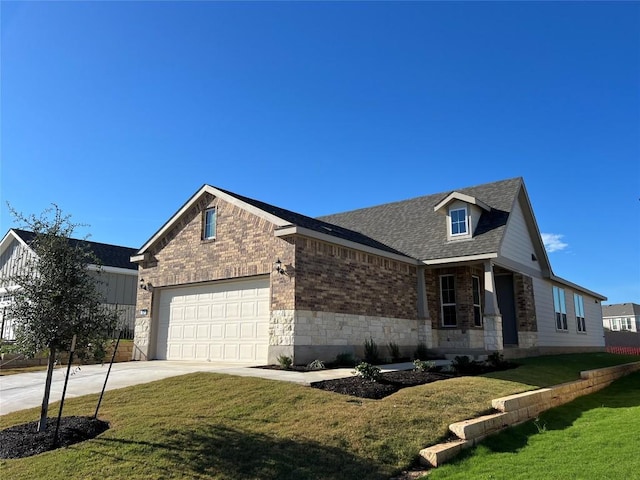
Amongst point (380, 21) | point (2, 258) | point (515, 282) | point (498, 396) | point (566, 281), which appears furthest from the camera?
point (2, 258)

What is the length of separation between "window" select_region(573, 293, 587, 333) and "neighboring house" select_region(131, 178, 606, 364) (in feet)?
14.9

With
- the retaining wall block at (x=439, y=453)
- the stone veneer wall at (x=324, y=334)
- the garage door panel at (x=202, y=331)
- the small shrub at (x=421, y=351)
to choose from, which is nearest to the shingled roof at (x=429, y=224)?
the small shrub at (x=421, y=351)

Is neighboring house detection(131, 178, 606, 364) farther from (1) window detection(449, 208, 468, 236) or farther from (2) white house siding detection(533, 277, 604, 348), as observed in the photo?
(2) white house siding detection(533, 277, 604, 348)

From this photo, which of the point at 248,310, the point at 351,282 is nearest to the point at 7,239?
the point at 248,310

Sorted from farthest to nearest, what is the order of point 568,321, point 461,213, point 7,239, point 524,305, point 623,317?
point 623,317, point 7,239, point 568,321, point 524,305, point 461,213

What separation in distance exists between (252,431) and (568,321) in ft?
73.8

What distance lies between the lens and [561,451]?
712 centimetres

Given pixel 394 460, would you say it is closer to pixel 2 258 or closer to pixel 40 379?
pixel 40 379

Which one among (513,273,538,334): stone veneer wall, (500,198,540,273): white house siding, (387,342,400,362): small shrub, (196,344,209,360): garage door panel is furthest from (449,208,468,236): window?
(196,344,209,360): garage door panel

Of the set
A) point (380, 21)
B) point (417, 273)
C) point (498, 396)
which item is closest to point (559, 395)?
point (498, 396)

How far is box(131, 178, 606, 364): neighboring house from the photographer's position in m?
14.1

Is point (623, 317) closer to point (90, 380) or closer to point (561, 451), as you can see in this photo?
point (561, 451)

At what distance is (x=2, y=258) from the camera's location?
28391 millimetres

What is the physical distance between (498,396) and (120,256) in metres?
24.8
